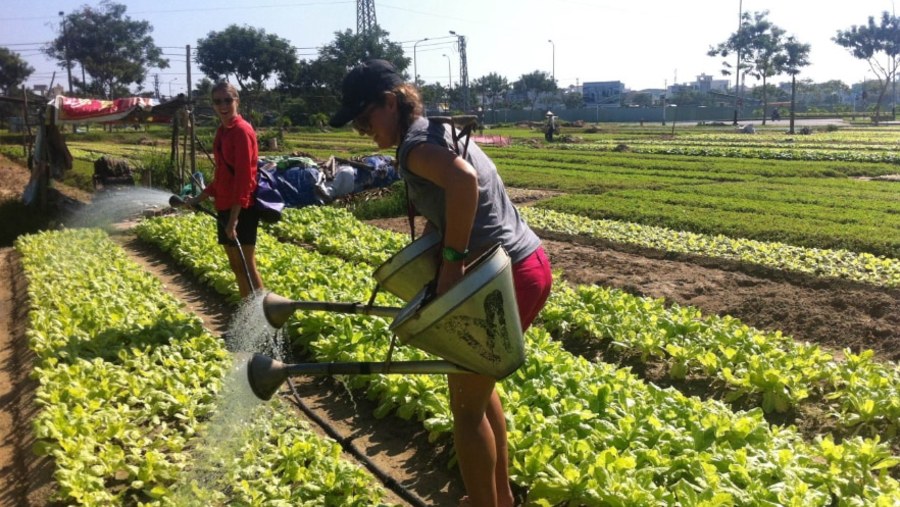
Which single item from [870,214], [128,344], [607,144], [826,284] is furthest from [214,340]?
[607,144]

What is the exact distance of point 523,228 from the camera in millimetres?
3137

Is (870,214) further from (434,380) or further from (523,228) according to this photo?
(523,228)

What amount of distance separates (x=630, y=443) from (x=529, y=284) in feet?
4.16

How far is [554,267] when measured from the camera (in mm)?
9555

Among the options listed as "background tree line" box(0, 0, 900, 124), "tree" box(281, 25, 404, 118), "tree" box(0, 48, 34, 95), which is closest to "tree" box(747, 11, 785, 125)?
"background tree line" box(0, 0, 900, 124)

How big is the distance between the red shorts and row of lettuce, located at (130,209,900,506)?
2.82 feet

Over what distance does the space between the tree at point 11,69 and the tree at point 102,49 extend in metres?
4.51

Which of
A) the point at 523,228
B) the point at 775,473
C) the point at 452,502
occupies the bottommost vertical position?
the point at 452,502

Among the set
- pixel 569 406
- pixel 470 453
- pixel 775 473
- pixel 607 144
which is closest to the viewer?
pixel 470 453

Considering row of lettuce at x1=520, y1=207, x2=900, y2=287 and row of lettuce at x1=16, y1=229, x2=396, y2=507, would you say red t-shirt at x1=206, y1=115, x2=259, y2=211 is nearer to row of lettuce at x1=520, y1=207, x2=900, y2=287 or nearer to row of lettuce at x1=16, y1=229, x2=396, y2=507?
row of lettuce at x1=16, y1=229, x2=396, y2=507

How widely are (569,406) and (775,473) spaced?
1.08 meters

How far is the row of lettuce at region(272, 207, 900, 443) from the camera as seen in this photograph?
4699mm

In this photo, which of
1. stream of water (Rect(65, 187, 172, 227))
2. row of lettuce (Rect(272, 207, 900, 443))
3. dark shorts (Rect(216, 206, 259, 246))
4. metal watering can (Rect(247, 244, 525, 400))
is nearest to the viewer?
metal watering can (Rect(247, 244, 525, 400))

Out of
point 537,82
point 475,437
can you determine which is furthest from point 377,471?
point 537,82
